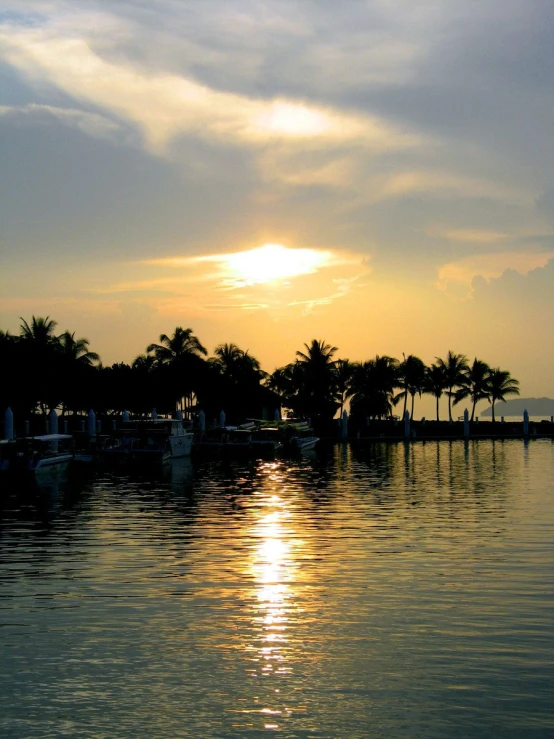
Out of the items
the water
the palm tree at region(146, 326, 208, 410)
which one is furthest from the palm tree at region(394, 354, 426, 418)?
the water

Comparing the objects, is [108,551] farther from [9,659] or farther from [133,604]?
[9,659]

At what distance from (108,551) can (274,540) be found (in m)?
4.34

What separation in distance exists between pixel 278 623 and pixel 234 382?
9223cm

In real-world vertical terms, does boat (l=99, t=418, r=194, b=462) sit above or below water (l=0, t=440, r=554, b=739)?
above

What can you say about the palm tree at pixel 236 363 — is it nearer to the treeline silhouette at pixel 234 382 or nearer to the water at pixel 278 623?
the treeline silhouette at pixel 234 382

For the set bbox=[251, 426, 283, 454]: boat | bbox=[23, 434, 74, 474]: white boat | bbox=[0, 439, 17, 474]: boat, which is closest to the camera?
bbox=[0, 439, 17, 474]: boat

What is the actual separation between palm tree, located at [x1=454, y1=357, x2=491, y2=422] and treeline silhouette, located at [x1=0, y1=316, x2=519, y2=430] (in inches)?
4.9

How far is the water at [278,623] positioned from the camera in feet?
33.5

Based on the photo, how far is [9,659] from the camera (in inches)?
483

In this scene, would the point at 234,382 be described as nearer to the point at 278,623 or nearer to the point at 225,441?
the point at 225,441

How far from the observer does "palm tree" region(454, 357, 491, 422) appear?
4496 inches

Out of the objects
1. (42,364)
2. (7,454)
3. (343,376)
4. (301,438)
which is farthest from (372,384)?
(7,454)

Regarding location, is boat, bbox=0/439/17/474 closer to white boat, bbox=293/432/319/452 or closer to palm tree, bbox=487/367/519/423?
white boat, bbox=293/432/319/452

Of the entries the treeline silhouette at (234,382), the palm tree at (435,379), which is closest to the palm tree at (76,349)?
the treeline silhouette at (234,382)
